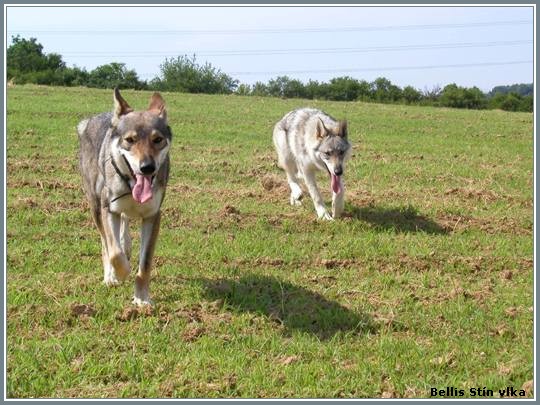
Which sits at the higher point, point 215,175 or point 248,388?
point 215,175

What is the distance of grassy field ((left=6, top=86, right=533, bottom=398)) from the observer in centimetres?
438

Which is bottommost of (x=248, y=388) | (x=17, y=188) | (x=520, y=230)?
(x=248, y=388)

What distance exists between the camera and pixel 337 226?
8.25 m

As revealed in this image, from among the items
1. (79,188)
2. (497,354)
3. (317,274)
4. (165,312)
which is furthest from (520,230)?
(79,188)

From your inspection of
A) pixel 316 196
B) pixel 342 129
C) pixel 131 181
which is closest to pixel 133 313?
pixel 131 181

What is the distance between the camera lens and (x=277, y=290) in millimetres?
5969

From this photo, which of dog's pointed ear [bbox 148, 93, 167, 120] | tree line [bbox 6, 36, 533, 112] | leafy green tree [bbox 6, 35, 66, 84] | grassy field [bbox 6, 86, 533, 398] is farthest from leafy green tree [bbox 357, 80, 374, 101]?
dog's pointed ear [bbox 148, 93, 167, 120]

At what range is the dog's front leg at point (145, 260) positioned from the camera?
→ 218 inches

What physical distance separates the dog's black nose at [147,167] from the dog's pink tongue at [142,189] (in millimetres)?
122

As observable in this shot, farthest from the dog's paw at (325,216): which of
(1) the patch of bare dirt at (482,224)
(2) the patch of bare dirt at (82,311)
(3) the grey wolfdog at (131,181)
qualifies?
(2) the patch of bare dirt at (82,311)

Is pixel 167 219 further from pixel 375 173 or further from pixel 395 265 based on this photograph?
pixel 375 173

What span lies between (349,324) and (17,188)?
6115mm

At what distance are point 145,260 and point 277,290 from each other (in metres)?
1.21

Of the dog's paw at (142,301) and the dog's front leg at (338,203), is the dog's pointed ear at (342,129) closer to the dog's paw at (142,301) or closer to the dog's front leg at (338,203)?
the dog's front leg at (338,203)
